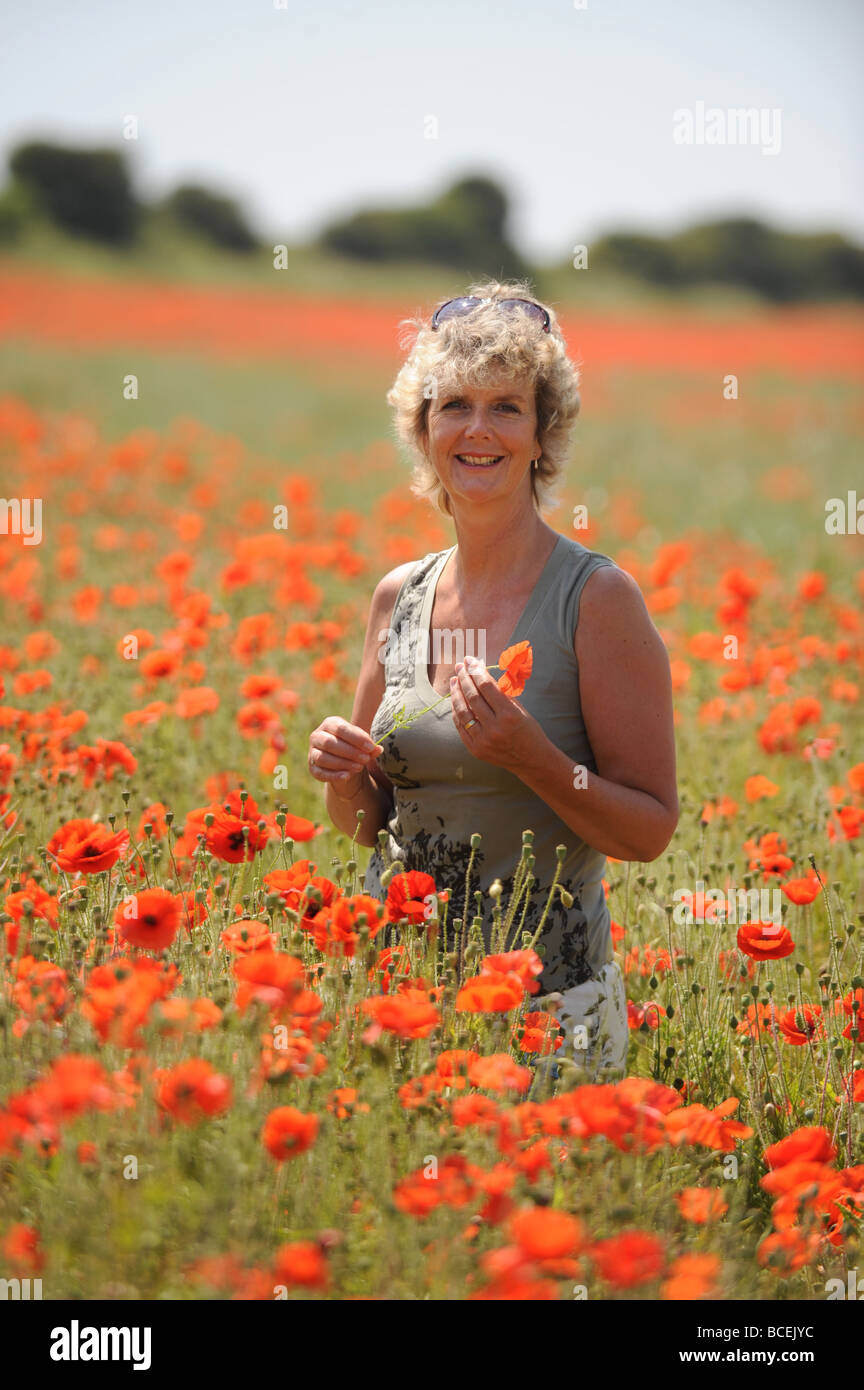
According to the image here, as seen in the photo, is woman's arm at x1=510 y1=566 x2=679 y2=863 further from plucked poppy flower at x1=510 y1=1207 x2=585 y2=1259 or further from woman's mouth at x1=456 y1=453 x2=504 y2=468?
plucked poppy flower at x1=510 y1=1207 x2=585 y2=1259

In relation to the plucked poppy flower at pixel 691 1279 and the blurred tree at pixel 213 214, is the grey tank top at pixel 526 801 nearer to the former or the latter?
the plucked poppy flower at pixel 691 1279

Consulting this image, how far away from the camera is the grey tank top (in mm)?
2594

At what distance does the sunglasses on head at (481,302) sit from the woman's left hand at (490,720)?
0.88 meters

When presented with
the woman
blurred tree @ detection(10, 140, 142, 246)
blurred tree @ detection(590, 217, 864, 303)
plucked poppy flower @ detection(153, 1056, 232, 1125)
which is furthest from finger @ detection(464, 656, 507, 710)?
blurred tree @ detection(590, 217, 864, 303)

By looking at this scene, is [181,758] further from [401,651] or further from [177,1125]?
[177,1125]

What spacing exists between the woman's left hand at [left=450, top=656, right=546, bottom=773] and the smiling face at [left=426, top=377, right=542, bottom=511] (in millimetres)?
539

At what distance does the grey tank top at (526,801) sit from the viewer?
2.59 meters

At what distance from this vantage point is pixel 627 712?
2537 mm

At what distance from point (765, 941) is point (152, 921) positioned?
41.0 inches

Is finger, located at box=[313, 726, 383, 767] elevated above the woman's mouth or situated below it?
below

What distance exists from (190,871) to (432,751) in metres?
0.57

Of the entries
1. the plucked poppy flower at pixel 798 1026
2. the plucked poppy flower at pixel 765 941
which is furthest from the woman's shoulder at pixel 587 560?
the plucked poppy flower at pixel 798 1026

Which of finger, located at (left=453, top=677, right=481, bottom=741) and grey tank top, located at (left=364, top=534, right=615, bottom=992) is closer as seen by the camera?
finger, located at (left=453, top=677, right=481, bottom=741)
